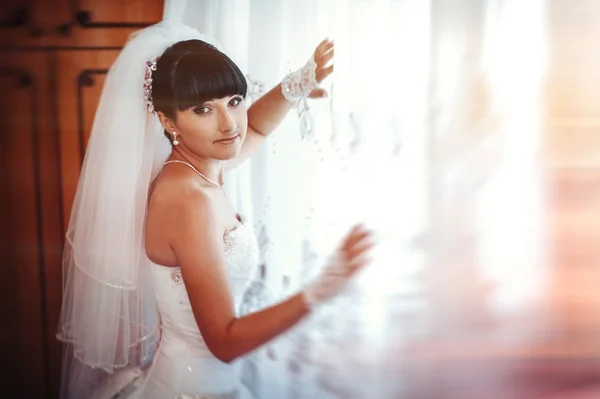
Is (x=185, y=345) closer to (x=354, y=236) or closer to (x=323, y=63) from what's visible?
(x=354, y=236)

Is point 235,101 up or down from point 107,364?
up

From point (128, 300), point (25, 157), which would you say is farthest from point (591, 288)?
point (25, 157)

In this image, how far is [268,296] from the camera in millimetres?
1205

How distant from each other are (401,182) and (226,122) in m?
0.40

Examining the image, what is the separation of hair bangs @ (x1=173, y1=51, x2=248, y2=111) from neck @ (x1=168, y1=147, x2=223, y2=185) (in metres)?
0.09

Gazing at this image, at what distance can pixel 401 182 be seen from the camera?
1211mm

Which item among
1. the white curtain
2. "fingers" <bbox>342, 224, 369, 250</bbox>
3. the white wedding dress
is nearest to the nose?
the white curtain

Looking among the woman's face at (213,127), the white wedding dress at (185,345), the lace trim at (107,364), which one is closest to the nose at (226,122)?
the woman's face at (213,127)

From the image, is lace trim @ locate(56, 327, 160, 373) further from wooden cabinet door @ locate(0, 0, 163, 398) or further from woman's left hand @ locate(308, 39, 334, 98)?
woman's left hand @ locate(308, 39, 334, 98)

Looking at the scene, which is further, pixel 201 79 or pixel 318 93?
pixel 318 93

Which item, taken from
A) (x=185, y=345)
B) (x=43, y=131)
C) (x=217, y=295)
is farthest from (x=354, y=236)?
(x=43, y=131)

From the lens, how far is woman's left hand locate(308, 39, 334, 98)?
1179 millimetres

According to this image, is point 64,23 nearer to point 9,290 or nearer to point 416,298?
point 9,290

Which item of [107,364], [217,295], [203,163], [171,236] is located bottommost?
[107,364]
